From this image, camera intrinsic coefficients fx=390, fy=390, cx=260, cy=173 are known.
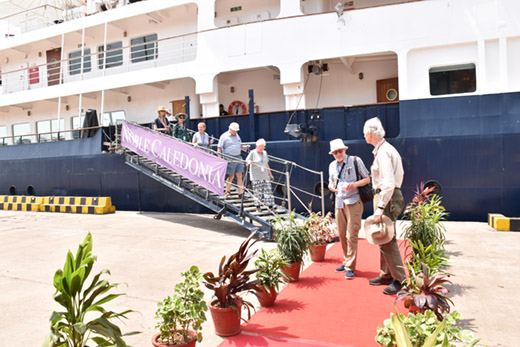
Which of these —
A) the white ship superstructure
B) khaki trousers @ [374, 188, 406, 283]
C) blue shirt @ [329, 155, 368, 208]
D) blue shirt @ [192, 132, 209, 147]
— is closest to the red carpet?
khaki trousers @ [374, 188, 406, 283]

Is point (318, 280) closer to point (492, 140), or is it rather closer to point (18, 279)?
point (18, 279)

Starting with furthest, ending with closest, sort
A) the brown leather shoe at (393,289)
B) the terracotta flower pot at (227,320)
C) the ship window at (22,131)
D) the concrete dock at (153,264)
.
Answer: the ship window at (22,131), the brown leather shoe at (393,289), the concrete dock at (153,264), the terracotta flower pot at (227,320)

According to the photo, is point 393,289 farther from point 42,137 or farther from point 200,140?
point 42,137

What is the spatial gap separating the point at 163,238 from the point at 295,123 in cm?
429

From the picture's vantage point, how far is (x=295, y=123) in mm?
9789

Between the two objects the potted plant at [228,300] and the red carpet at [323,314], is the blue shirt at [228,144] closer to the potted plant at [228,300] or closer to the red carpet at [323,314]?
the red carpet at [323,314]

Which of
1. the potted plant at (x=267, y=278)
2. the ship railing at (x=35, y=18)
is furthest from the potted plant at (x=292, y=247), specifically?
the ship railing at (x=35, y=18)

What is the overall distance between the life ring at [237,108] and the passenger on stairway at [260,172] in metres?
4.54

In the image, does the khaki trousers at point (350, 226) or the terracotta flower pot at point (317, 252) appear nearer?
the khaki trousers at point (350, 226)

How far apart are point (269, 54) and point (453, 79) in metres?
4.45

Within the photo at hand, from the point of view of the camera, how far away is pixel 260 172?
7.57 m

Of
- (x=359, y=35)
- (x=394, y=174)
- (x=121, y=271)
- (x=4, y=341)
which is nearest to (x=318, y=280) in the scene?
(x=394, y=174)

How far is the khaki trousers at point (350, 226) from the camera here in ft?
15.1

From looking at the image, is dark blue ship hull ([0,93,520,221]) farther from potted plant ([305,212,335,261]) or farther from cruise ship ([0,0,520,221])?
potted plant ([305,212,335,261])
